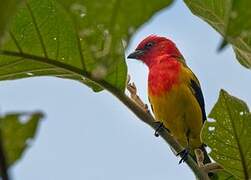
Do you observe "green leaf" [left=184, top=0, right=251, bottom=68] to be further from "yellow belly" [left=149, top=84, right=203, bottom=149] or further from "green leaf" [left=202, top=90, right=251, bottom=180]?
"yellow belly" [left=149, top=84, right=203, bottom=149]

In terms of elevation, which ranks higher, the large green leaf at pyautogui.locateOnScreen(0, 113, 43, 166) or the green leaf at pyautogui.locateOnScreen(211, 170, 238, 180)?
the large green leaf at pyautogui.locateOnScreen(0, 113, 43, 166)

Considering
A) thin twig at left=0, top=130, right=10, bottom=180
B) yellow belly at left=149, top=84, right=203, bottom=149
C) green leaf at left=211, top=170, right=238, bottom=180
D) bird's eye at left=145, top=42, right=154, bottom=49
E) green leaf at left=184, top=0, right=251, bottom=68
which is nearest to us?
thin twig at left=0, top=130, right=10, bottom=180

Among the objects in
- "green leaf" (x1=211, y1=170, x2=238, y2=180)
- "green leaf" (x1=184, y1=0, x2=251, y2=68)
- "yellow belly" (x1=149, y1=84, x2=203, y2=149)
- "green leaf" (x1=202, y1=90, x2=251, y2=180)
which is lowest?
"yellow belly" (x1=149, y1=84, x2=203, y2=149)

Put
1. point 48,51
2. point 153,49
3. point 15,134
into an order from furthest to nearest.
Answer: point 153,49, point 48,51, point 15,134

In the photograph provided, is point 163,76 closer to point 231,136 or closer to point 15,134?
point 231,136

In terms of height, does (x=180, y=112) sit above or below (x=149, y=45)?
above

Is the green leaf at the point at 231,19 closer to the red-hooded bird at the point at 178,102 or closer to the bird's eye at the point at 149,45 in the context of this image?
the red-hooded bird at the point at 178,102

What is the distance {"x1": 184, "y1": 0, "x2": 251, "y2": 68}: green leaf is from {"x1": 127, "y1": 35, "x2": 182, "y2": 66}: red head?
406 centimetres

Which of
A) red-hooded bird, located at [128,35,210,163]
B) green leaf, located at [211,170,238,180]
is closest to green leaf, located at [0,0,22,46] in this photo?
green leaf, located at [211,170,238,180]

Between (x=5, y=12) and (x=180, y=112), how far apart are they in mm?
4194

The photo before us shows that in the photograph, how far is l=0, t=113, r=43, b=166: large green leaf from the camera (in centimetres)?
73

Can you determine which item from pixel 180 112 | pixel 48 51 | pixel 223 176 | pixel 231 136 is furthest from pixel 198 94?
pixel 48 51

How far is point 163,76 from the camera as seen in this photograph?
4938 mm

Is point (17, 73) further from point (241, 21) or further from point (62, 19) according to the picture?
point (241, 21)
